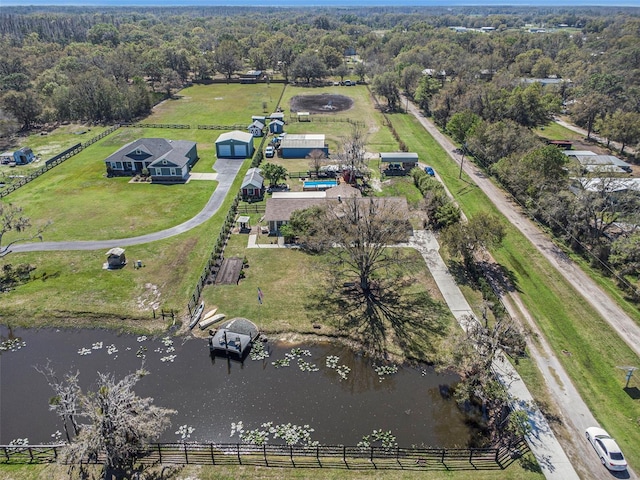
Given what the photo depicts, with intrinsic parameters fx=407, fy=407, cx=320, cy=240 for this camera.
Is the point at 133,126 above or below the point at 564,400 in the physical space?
above

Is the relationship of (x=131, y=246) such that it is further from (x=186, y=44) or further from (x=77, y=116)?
(x=186, y=44)

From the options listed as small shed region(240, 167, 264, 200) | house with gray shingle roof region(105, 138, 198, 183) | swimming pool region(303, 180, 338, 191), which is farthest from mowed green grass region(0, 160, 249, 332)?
house with gray shingle roof region(105, 138, 198, 183)

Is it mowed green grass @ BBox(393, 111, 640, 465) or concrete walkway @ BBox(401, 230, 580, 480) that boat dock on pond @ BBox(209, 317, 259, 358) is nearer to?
concrete walkway @ BBox(401, 230, 580, 480)

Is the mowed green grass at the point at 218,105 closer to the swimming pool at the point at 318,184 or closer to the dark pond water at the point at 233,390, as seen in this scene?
the swimming pool at the point at 318,184

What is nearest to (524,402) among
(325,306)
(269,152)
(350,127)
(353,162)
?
(325,306)

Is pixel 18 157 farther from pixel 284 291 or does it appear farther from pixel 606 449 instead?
pixel 606 449

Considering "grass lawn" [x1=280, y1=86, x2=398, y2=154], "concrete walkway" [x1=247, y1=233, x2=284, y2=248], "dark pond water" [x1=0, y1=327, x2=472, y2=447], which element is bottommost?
"dark pond water" [x1=0, y1=327, x2=472, y2=447]

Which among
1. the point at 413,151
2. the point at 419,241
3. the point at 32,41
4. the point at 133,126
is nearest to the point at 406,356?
the point at 419,241
